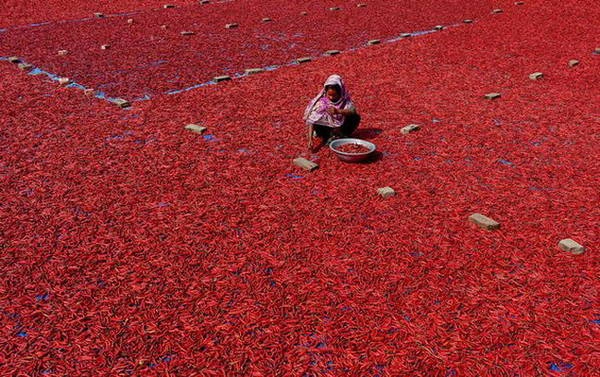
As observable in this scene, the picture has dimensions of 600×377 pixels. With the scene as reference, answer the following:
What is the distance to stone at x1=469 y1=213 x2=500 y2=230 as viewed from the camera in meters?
4.70

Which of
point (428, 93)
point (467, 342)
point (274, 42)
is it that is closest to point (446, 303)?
point (467, 342)

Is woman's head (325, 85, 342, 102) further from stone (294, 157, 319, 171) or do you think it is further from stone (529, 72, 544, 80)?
stone (529, 72, 544, 80)

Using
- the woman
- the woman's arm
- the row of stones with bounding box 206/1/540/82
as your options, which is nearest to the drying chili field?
the row of stones with bounding box 206/1/540/82

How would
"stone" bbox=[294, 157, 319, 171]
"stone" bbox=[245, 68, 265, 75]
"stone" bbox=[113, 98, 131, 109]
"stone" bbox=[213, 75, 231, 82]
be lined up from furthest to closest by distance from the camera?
"stone" bbox=[245, 68, 265, 75]
"stone" bbox=[213, 75, 231, 82]
"stone" bbox=[113, 98, 131, 109]
"stone" bbox=[294, 157, 319, 171]

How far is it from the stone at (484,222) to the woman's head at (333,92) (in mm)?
2547

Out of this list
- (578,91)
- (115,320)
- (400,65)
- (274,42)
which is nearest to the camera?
(115,320)

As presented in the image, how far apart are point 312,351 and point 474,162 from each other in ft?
13.1

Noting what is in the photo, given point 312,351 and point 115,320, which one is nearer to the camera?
point 312,351

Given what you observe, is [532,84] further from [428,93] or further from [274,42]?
[274,42]

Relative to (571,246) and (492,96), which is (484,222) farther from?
(492,96)

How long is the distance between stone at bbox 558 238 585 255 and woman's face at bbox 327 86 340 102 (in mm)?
3355

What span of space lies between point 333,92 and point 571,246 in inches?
137

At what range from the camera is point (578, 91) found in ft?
28.8

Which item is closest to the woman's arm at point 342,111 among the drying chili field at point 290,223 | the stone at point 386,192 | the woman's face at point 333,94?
the woman's face at point 333,94
